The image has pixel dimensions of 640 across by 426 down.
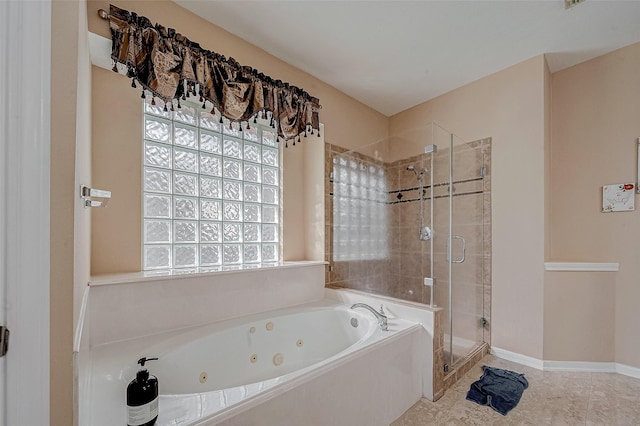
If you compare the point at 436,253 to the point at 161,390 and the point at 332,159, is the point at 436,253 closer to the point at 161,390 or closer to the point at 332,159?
the point at 332,159

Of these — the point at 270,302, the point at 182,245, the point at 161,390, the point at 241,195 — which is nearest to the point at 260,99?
the point at 241,195

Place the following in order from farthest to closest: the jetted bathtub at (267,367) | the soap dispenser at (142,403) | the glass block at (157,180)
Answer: the glass block at (157,180) < the jetted bathtub at (267,367) < the soap dispenser at (142,403)

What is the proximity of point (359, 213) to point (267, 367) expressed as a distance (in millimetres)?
1607

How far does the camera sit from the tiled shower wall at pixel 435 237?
8.00ft

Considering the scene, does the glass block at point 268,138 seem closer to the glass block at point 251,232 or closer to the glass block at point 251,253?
the glass block at point 251,232

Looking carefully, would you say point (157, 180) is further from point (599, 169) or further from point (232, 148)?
point (599, 169)

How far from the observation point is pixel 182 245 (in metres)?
2.10

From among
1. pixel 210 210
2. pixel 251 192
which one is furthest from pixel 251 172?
pixel 210 210

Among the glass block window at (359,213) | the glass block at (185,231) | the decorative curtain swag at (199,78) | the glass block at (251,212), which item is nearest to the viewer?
the decorative curtain swag at (199,78)

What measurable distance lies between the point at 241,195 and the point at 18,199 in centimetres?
182

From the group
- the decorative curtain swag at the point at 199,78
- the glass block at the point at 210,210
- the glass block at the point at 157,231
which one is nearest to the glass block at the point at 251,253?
the glass block at the point at 210,210

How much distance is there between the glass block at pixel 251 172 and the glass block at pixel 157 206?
68cm

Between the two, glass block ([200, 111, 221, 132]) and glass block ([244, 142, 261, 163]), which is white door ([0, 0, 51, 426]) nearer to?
glass block ([200, 111, 221, 132])

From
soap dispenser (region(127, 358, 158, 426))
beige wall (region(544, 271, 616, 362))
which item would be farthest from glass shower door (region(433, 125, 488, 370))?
soap dispenser (region(127, 358, 158, 426))
